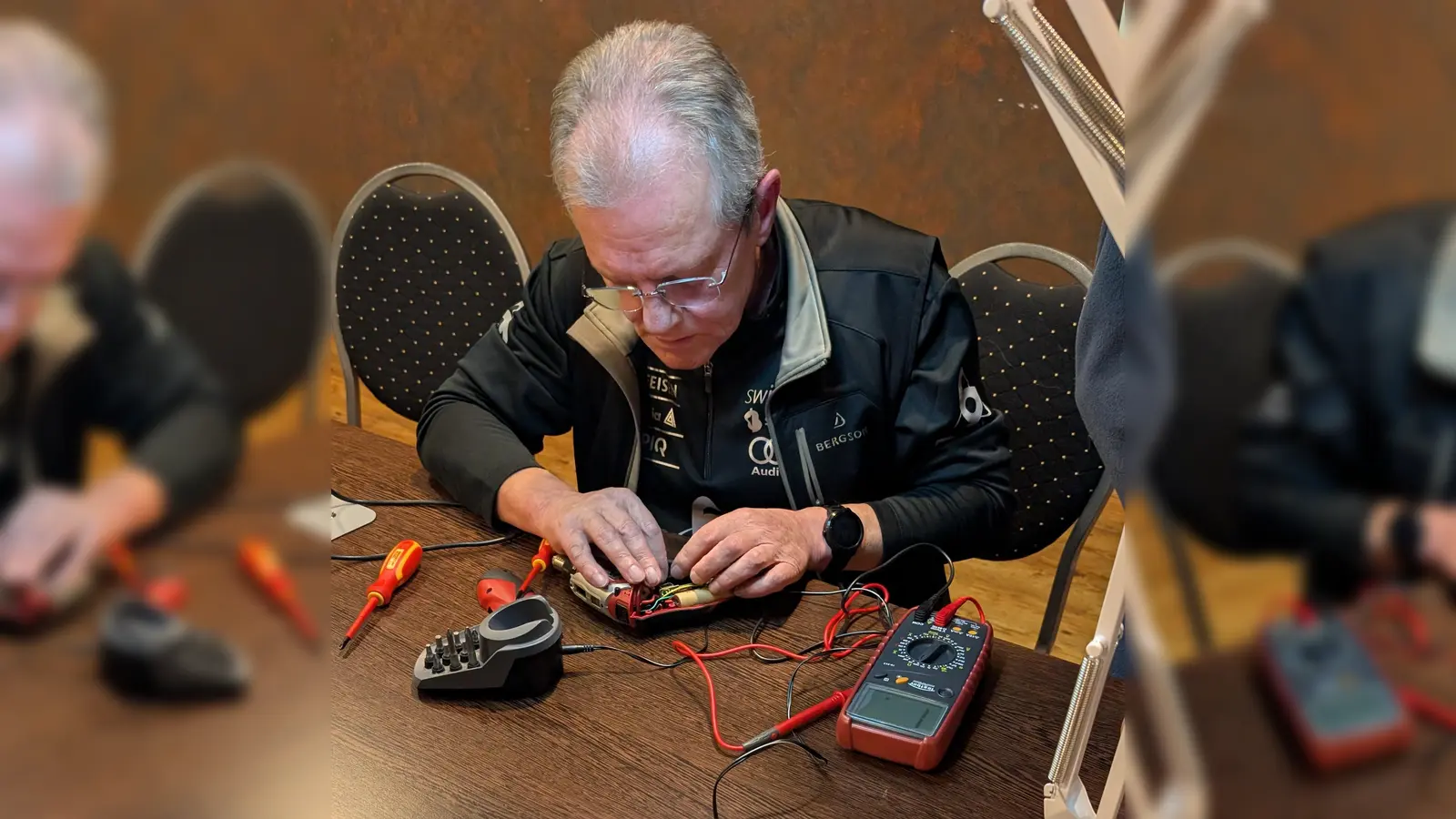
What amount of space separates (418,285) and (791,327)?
91cm

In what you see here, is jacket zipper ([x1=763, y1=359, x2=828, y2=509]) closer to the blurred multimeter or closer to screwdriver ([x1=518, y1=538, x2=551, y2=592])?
screwdriver ([x1=518, y1=538, x2=551, y2=592])

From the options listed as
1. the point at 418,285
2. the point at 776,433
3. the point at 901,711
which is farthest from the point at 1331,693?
the point at 418,285

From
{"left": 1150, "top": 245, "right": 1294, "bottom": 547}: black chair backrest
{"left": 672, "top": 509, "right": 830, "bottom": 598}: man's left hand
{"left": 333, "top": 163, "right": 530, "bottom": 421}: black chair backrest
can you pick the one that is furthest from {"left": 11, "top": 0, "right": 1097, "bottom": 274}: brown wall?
{"left": 1150, "top": 245, "right": 1294, "bottom": 547}: black chair backrest

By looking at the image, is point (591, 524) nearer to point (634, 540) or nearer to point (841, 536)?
point (634, 540)

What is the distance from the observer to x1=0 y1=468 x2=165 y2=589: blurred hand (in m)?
0.11

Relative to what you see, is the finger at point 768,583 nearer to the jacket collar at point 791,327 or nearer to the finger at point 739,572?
the finger at point 739,572

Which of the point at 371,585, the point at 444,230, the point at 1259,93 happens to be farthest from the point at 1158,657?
the point at 444,230

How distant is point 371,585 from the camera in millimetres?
1062

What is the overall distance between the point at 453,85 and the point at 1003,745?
2.65m

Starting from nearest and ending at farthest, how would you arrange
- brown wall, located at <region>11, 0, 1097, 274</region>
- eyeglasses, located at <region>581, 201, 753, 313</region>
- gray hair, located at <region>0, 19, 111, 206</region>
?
1. gray hair, located at <region>0, 19, 111, 206</region>
2. eyeglasses, located at <region>581, 201, 753, 313</region>
3. brown wall, located at <region>11, 0, 1097, 274</region>

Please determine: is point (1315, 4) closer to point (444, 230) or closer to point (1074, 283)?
point (1074, 283)

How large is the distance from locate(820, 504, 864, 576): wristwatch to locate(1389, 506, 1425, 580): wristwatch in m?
1.04

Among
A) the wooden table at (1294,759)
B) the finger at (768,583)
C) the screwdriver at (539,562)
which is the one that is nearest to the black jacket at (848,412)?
the screwdriver at (539,562)

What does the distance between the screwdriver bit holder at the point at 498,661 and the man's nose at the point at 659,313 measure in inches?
16.5
